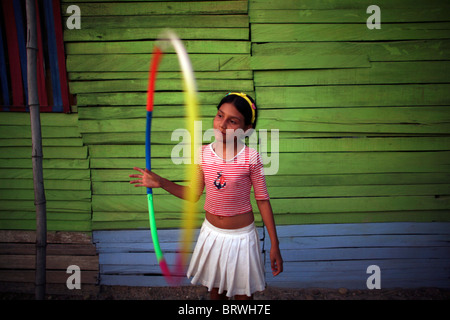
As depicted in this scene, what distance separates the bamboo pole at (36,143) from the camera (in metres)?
1.91

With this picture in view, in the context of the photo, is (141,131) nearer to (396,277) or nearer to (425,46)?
(425,46)

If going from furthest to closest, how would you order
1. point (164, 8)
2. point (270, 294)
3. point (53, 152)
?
point (270, 294), point (53, 152), point (164, 8)

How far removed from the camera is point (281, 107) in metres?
3.05

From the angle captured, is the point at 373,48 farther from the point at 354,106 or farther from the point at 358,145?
the point at 358,145

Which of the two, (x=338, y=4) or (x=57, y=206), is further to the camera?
(x=57, y=206)

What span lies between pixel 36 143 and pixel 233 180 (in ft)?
4.42

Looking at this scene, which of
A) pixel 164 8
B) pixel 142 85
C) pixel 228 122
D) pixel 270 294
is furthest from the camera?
pixel 270 294

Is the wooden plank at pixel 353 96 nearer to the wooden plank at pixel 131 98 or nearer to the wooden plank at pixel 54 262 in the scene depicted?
the wooden plank at pixel 131 98

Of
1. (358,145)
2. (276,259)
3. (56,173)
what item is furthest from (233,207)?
(56,173)

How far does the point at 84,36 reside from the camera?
297 centimetres

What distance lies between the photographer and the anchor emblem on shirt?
192 centimetres

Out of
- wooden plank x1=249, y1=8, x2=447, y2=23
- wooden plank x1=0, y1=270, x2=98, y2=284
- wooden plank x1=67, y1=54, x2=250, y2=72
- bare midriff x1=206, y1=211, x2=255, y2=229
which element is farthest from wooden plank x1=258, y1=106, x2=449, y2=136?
wooden plank x1=0, y1=270, x2=98, y2=284

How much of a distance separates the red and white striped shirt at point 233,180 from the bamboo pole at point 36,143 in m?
1.14

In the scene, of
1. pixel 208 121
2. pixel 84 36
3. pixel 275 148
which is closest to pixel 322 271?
pixel 275 148
